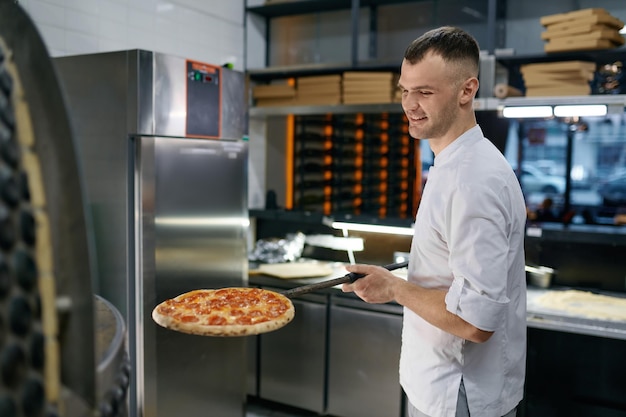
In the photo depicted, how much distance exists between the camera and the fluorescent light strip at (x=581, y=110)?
3412mm

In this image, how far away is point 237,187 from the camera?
3371 mm

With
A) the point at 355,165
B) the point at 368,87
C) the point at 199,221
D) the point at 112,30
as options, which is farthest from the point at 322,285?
the point at 355,165

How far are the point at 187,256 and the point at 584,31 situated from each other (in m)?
2.60

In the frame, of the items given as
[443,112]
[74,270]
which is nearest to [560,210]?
[443,112]

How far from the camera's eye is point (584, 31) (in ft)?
11.5

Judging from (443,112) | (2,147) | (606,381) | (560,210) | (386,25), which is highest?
(386,25)

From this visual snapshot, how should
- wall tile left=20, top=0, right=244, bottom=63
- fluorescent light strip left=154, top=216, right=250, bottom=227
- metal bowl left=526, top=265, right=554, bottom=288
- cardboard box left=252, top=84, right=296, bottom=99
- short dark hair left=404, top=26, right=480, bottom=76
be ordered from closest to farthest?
short dark hair left=404, top=26, right=480, bottom=76 < fluorescent light strip left=154, top=216, right=250, bottom=227 < wall tile left=20, top=0, right=244, bottom=63 < metal bowl left=526, top=265, right=554, bottom=288 < cardboard box left=252, top=84, right=296, bottom=99

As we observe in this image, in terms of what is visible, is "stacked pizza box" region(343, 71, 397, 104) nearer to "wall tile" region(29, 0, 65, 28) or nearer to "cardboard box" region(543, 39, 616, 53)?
"cardboard box" region(543, 39, 616, 53)

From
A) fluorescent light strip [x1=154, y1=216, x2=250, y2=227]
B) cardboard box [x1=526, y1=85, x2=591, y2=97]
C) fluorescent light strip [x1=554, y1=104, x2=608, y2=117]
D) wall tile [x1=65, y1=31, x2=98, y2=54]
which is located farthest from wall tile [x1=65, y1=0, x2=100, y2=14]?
fluorescent light strip [x1=554, y1=104, x2=608, y2=117]

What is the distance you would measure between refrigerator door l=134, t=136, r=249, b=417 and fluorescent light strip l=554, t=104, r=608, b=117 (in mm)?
1859

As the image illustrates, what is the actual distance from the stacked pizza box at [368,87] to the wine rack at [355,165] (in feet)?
3.20

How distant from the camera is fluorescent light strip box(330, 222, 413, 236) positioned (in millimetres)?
4180

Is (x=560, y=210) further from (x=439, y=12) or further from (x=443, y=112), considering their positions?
(x=443, y=112)

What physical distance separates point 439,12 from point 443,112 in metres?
3.08
